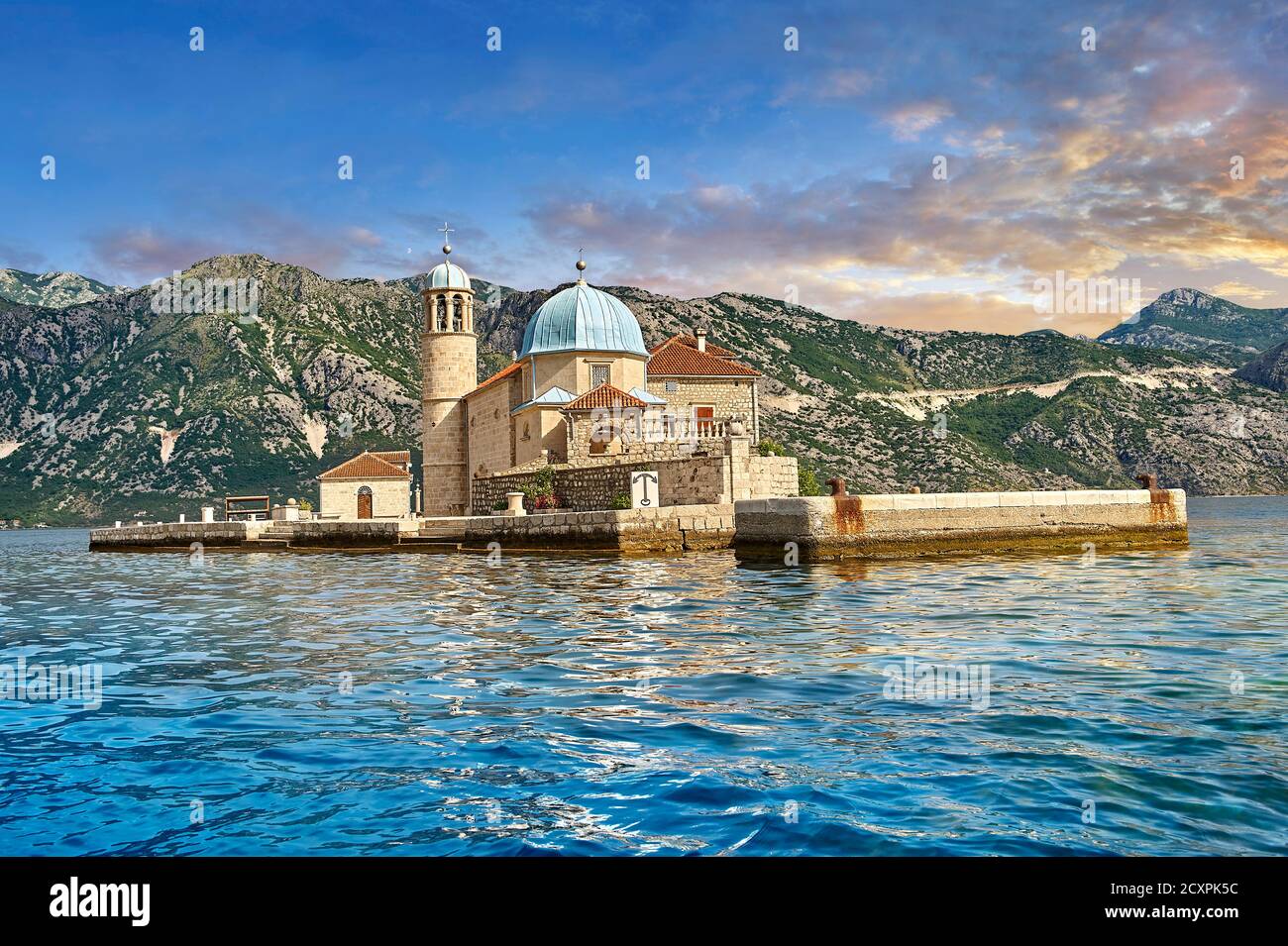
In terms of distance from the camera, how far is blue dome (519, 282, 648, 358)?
144ft

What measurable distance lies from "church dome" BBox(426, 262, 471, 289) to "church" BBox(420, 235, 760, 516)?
0.23ft

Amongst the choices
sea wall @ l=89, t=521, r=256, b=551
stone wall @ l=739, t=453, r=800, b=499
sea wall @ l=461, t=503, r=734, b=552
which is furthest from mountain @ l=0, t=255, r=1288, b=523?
sea wall @ l=461, t=503, r=734, b=552

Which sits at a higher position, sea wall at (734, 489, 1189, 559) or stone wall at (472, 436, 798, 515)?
stone wall at (472, 436, 798, 515)

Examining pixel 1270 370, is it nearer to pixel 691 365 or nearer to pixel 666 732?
pixel 691 365

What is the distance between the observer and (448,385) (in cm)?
5175

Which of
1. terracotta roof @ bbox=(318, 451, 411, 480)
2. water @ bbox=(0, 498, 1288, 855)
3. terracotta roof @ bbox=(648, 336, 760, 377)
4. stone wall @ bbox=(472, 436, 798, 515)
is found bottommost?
water @ bbox=(0, 498, 1288, 855)

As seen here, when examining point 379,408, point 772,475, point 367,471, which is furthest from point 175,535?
point 379,408

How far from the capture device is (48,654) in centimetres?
1255

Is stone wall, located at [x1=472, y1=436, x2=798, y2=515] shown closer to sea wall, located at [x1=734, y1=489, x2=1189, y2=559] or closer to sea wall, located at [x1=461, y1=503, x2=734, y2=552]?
sea wall, located at [x1=461, y1=503, x2=734, y2=552]

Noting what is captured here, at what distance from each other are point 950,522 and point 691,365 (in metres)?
25.0

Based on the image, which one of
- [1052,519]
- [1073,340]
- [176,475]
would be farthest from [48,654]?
[1073,340]

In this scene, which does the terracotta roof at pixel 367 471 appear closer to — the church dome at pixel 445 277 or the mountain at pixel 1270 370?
the church dome at pixel 445 277
